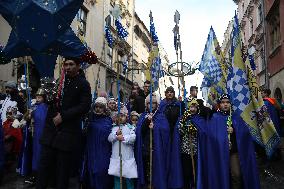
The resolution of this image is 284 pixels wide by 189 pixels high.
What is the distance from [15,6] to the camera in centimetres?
508

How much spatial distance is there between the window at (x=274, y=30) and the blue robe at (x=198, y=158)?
1314 cm

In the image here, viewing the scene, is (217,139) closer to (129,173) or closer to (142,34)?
(129,173)

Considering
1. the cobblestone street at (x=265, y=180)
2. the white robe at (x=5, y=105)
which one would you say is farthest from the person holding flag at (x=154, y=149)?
the white robe at (x=5, y=105)

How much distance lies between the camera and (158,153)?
19.0 feet

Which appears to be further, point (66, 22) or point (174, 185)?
point (174, 185)

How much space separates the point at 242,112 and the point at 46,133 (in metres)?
3.10

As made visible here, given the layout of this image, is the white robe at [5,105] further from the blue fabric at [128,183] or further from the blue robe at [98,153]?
the blue fabric at [128,183]

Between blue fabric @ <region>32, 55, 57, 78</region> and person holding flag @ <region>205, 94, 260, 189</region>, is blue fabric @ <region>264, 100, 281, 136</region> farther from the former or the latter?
blue fabric @ <region>32, 55, 57, 78</region>

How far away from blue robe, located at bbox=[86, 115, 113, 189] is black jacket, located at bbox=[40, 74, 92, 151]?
1.27 m

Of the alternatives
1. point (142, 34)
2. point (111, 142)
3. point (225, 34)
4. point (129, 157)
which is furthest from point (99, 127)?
point (225, 34)

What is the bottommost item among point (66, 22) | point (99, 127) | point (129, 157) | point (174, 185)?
point (174, 185)

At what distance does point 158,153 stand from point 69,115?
2.06 metres

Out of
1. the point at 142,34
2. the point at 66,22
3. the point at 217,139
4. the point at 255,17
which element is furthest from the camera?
the point at 142,34

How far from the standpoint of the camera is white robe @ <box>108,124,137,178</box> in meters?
5.69
